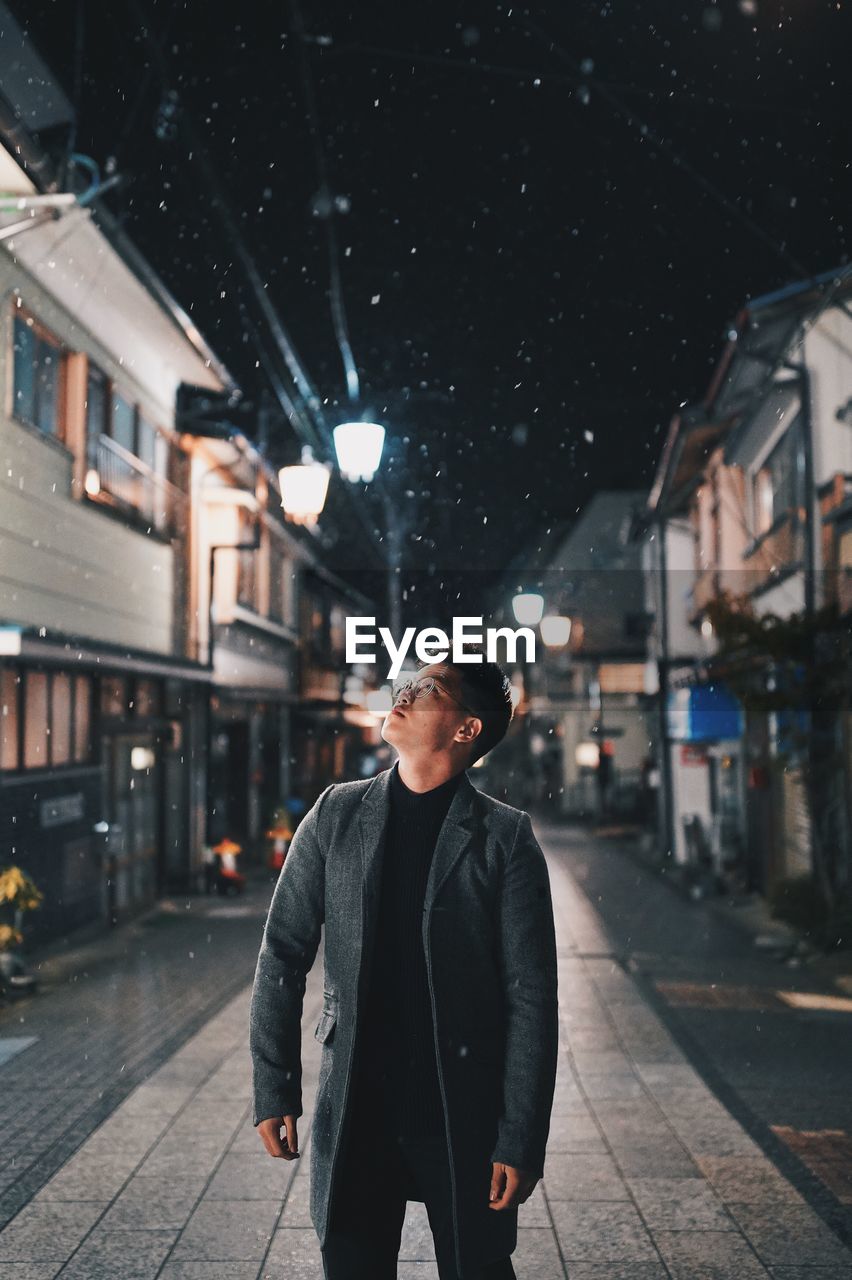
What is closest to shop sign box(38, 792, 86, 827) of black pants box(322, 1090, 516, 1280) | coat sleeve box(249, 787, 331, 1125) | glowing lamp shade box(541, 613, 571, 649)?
glowing lamp shade box(541, 613, 571, 649)

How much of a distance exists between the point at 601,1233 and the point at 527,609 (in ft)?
8.54

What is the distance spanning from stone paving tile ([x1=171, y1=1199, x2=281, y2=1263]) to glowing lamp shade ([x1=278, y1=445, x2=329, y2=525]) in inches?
123

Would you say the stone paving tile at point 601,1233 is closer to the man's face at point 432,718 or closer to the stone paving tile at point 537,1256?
the stone paving tile at point 537,1256

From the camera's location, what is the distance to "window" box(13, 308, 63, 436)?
10.9 meters

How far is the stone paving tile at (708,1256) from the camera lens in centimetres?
445

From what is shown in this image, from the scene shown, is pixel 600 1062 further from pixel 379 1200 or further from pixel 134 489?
pixel 134 489

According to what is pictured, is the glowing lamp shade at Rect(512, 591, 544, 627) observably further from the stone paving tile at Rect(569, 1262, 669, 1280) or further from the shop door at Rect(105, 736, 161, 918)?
the shop door at Rect(105, 736, 161, 918)

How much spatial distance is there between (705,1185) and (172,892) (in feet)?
36.5

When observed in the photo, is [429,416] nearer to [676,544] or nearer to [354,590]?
[354,590]

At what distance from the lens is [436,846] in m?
3.06

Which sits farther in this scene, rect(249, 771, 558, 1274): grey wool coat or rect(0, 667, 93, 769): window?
rect(0, 667, 93, 769): window

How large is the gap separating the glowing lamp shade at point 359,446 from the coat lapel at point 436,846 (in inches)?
127

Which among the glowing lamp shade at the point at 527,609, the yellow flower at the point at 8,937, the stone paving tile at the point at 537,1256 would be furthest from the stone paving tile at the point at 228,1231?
the yellow flower at the point at 8,937

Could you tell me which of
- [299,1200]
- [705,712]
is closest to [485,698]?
[299,1200]
